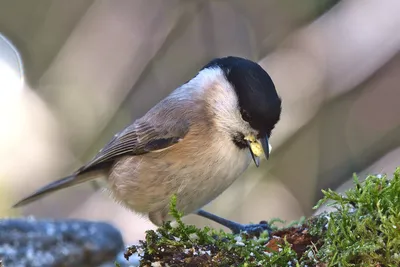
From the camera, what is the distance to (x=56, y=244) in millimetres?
2168

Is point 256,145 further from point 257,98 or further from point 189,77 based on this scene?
point 189,77

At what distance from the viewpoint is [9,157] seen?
5.14m

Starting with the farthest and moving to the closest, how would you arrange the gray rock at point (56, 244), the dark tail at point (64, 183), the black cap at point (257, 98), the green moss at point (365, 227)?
1. the dark tail at point (64, 183)
2. the gray rock at point (56, 244)
3. the black cap at point (257, 98)
4. the green moss at point (365, 227)

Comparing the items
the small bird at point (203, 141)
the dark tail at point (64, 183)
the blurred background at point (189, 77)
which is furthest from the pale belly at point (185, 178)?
the blurred background at point (189, 77)

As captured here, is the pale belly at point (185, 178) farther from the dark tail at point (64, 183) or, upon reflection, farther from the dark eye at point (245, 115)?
the dark tail at point (64, 183)

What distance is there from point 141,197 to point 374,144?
314cm

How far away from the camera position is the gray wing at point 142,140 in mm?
1848

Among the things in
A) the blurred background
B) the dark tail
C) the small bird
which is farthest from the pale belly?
the blurred background

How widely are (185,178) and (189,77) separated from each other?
3.18 metres

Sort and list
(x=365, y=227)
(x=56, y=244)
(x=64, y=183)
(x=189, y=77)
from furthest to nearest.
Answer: (x=189, y=77)
(x=64, y=183)
(x=56, y=244)
(x=365, y=227)

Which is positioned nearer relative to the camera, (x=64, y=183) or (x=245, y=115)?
(x=245, y=115)

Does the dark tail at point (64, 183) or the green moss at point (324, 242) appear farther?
the dark tail at point (64, 183)

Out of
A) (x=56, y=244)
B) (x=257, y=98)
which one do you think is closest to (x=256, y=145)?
(x=257, y=98)

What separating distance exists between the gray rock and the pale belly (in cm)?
43
